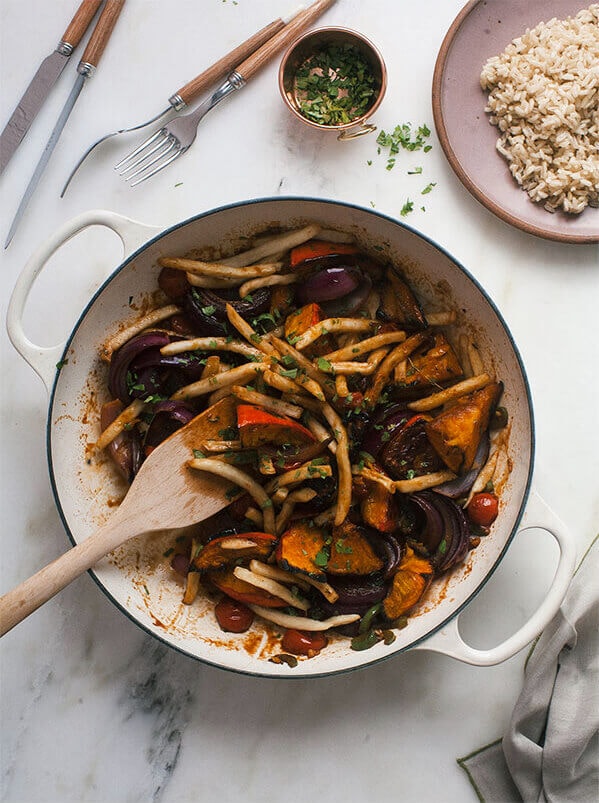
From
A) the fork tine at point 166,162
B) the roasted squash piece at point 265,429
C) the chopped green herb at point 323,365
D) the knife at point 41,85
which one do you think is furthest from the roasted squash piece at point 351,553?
the knife at point 41,85

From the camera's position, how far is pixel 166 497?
94.0 inches

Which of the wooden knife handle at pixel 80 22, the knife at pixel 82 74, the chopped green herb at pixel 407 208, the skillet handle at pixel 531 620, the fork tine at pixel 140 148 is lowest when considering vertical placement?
the skillet handle at pixel 531 620

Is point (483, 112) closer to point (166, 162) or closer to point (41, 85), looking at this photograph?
point (166, 162)

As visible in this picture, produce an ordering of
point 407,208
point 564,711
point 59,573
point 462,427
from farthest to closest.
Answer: point 407,208
point 564,711
point 462,427
point 59,573

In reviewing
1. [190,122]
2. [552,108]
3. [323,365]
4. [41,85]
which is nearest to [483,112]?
[552,108]

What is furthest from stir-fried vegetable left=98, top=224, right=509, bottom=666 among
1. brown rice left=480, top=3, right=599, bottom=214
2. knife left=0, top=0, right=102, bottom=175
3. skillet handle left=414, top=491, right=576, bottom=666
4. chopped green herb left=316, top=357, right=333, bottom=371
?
knife left=0, top=0, right=102, bottom=175

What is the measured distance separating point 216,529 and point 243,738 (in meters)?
0.83

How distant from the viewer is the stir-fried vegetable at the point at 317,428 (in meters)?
2.42

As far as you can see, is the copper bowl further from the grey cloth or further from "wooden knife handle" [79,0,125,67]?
the grey cloth

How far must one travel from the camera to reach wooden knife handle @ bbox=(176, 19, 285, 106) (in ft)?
9.01

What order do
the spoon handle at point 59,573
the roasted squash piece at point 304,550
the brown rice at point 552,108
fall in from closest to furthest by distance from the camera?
the spoon handle at point 59,573 → the roasted squash piece at point 304,550 → the brown rice at point 552,108

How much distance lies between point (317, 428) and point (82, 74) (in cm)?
161

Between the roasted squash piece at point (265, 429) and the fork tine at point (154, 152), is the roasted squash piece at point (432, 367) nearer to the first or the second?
the roasted squash piece at point (265, 429)

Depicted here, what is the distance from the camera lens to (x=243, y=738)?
2762 mm
